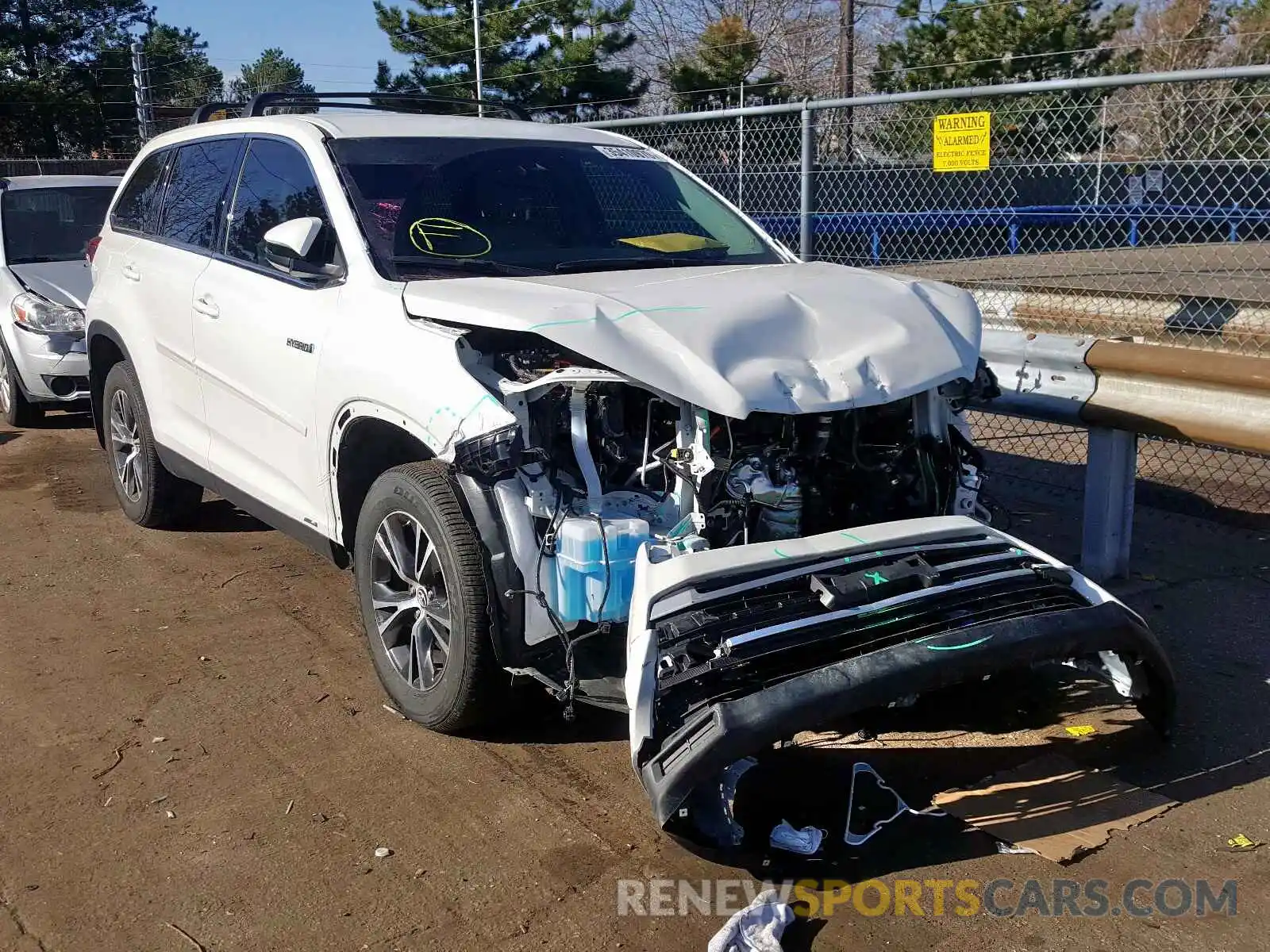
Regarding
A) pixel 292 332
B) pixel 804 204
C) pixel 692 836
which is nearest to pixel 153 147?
pixel 292 332

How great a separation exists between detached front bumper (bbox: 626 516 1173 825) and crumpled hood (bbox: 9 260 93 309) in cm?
713

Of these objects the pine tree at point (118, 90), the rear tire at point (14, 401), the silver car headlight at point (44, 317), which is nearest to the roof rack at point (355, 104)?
the silver car headlight at point (44, 317)

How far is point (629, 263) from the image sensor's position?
477 cm

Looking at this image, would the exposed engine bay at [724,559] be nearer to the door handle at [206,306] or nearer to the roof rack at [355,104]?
Result: the door handle at [206,306]

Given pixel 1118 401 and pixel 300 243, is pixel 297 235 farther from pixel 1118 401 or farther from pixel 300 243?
pixel 1118 401

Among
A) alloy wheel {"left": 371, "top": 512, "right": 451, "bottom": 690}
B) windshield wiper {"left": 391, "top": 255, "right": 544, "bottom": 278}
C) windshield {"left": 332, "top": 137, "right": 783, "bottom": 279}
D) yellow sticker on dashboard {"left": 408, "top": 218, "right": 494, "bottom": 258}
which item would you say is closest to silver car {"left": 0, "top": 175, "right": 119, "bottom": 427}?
windshield {"left": 332, "top": 137, "right": 783, "bottom": 279}

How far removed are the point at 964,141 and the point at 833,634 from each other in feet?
14.9

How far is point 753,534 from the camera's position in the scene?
3771mm

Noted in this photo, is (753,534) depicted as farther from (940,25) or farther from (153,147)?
(940,25)

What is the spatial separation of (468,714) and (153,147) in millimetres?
4043

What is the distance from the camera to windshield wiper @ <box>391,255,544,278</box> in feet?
14.4

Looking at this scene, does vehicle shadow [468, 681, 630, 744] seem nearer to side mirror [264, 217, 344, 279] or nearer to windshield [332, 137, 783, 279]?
windshield [332, 137, 783, 279]

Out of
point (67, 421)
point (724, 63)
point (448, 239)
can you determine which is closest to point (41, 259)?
point (67, 421)

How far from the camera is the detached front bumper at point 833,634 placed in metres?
3.07
